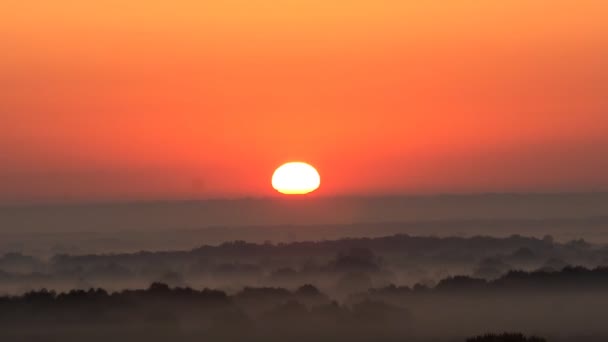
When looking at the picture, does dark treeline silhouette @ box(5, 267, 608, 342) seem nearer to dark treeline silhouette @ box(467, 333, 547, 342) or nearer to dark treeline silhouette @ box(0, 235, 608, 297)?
dark treeline silhouette @ box(0, 235, 608, 297)

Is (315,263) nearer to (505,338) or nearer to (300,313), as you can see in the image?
(300,313)

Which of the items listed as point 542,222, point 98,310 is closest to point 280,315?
point 98,310

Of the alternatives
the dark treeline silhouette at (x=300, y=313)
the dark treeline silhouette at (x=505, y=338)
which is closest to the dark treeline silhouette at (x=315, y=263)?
the dark treeline silhouette at (x=300, y=313)

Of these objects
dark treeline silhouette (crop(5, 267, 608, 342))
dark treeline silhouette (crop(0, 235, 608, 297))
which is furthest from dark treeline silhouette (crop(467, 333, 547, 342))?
dark treeline silhouette (crop(0, 235, 608, 297))

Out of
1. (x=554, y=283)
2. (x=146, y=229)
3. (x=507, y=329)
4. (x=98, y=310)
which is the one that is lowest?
(x=507, y=329)

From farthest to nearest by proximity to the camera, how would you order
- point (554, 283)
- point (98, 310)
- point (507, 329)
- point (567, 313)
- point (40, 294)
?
1. point (554, 283)
2. point (40, 294)
3. point (98, 310)
4. point (567, 313)
5. point (507, 329)

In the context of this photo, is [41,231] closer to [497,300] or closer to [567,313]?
[497,300]

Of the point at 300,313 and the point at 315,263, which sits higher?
the point at 315,263

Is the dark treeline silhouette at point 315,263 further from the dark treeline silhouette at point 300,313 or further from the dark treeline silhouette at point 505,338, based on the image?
the dark treeline silhouette at point 505,338

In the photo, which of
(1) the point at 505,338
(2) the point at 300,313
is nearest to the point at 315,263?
(2) the point at 300,313

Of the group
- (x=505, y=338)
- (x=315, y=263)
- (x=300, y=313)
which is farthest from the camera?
(x=315, y=263)

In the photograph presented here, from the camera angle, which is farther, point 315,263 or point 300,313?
point 315,263
